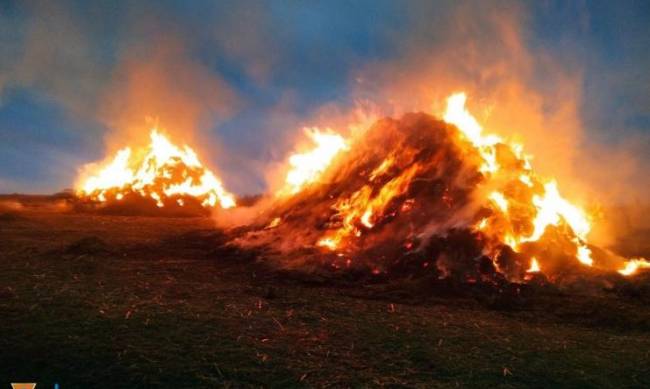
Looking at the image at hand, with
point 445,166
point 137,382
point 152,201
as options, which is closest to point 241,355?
point 137,382

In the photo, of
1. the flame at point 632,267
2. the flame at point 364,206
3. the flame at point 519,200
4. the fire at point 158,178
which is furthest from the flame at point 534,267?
the fire at point 158,178

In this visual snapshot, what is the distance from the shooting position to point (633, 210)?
39.8 meters

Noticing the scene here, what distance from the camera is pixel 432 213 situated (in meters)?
18.7

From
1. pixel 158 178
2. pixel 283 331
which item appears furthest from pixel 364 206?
pixel 158 178

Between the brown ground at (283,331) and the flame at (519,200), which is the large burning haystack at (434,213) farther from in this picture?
the brown ground at (283,331)

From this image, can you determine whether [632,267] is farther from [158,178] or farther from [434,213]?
[158,178]

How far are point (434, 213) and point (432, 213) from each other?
0.08 meters

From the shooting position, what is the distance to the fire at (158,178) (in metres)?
39.1

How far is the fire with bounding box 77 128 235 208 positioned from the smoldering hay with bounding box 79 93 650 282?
60.8 feet

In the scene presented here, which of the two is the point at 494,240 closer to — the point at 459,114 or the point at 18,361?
the point at 459,114

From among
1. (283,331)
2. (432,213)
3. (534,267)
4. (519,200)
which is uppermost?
(519,200)

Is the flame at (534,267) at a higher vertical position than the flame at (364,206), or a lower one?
lower

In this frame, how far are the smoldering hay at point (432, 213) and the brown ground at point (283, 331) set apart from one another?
1.62 m

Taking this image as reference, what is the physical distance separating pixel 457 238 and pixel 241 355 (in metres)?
10.7
